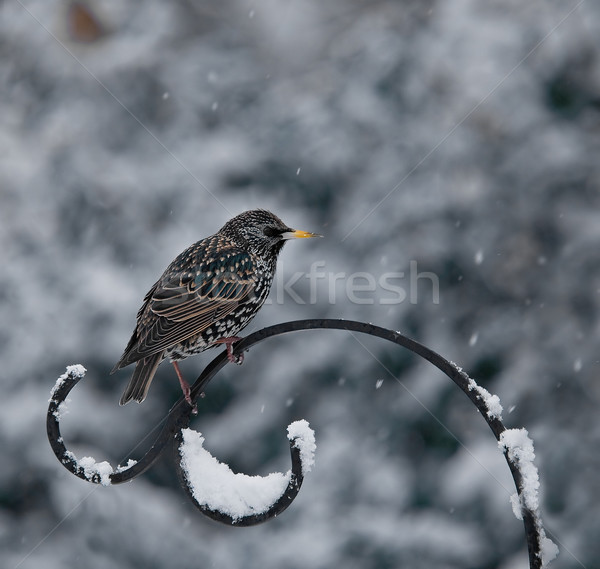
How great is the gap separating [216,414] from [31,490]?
95 cm

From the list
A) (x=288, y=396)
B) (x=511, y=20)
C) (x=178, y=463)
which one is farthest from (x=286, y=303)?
(x=511, y=20)

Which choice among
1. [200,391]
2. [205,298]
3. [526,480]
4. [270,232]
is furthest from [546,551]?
[270,232]

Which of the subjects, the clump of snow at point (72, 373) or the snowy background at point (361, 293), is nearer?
the clump of snow at point (72, 373)

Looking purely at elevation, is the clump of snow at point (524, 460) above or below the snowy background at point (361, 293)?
above

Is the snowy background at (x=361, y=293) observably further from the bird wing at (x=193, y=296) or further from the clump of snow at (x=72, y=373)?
the clump of snow at (x=72, y=373)

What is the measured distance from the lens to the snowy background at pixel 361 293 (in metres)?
3.21

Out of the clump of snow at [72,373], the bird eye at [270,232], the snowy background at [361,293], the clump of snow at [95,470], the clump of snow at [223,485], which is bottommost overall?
the snowy background at [361,293]

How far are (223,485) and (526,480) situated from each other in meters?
0.70

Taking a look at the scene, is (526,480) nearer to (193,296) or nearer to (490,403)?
(490,403)

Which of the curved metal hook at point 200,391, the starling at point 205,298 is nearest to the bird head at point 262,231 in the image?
the starling at point 205,298

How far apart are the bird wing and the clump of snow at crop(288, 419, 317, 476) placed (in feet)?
1.74

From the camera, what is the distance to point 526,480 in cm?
151

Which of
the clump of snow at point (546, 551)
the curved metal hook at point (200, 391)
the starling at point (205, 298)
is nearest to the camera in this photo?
the clump of snow at point (546, 551)

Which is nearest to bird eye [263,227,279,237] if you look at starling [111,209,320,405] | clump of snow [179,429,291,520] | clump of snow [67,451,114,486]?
starling [111,209,320,405]
